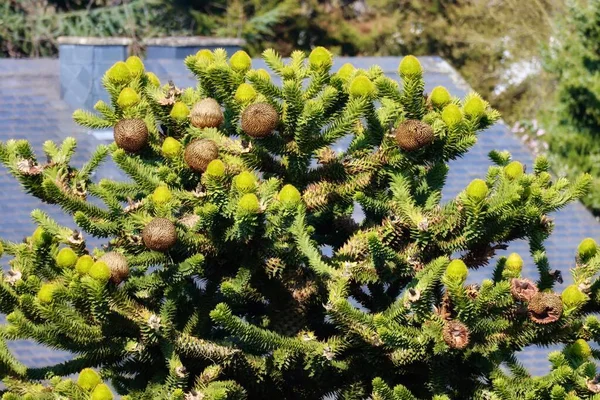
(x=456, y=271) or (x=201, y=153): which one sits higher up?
(x=201, y=153)

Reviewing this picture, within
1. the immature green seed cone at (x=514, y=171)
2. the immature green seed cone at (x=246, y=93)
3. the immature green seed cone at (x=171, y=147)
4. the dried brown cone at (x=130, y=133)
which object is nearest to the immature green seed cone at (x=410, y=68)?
the immature green seed cone at (x=514, y=171)

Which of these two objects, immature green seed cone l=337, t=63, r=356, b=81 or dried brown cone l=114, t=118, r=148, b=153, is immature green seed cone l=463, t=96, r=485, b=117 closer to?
immature green seed cone l=337, t=63, r=356, b=81

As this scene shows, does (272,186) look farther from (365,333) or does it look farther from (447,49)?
(447,49)

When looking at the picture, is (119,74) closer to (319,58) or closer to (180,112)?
(180,112)

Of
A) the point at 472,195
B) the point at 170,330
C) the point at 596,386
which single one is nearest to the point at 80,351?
the point at 170,330

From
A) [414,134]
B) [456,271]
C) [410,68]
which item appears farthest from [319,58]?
[456,271]

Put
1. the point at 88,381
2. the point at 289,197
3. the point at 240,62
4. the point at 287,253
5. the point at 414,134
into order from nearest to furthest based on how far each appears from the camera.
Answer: the point at 88,381 < the point at 289,197 < the point at 414,134 < the point at 287,253 < the point at 240,62
